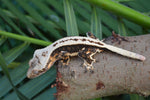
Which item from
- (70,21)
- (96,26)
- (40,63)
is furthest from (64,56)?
(96,26)

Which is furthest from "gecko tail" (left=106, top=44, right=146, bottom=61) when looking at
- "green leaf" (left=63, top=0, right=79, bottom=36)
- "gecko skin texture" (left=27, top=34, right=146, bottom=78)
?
"green leaf" (left=63, top=0, right=79, bottom=36)

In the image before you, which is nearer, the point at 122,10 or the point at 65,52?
the point at 122,10

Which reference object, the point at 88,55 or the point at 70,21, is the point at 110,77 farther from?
the point at 70,21

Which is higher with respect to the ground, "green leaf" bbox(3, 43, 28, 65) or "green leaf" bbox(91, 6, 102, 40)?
"green leaf" bbox(91, 6, 102, 40)

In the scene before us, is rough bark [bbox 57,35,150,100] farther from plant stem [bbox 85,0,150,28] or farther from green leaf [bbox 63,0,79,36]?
green leaf [bbox 63,0,79,36]

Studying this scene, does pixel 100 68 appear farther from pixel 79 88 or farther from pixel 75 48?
pixel 75 48

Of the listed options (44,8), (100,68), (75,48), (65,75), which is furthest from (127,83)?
(44,8)
